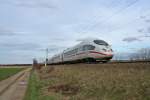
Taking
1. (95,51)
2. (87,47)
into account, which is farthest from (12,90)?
(87,47)

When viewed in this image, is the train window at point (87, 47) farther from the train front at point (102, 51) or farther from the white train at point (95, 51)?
the train front at point (102, 51)

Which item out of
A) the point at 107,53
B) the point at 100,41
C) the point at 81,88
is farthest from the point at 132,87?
the point at 100,41

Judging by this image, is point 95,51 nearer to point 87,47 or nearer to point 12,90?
point 87,47

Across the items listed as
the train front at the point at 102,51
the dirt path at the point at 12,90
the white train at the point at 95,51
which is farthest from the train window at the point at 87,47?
the dirt path at the point at 12,90

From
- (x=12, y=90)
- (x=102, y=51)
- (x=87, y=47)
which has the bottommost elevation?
(x=12, y=90)

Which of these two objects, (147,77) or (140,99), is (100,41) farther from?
(140,99)

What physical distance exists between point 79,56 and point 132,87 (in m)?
23.4

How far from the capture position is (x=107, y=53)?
96.6 feet

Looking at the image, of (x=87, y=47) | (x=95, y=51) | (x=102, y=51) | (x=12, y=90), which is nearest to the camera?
(x=12, y=90)

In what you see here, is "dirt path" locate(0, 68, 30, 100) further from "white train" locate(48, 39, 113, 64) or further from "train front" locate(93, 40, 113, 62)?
"train front" locate(93, 40, 113, 62)

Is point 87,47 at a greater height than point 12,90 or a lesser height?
greater

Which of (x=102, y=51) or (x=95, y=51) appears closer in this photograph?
(x=102, y=51)

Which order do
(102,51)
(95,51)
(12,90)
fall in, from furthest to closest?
(95,51) → (102,51) → (12,90)

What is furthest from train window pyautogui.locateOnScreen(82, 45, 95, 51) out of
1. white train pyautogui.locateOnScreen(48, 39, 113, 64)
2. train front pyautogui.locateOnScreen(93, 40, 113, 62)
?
train front pyautogui.locateOnScreen(93, 40, 113, 62)
